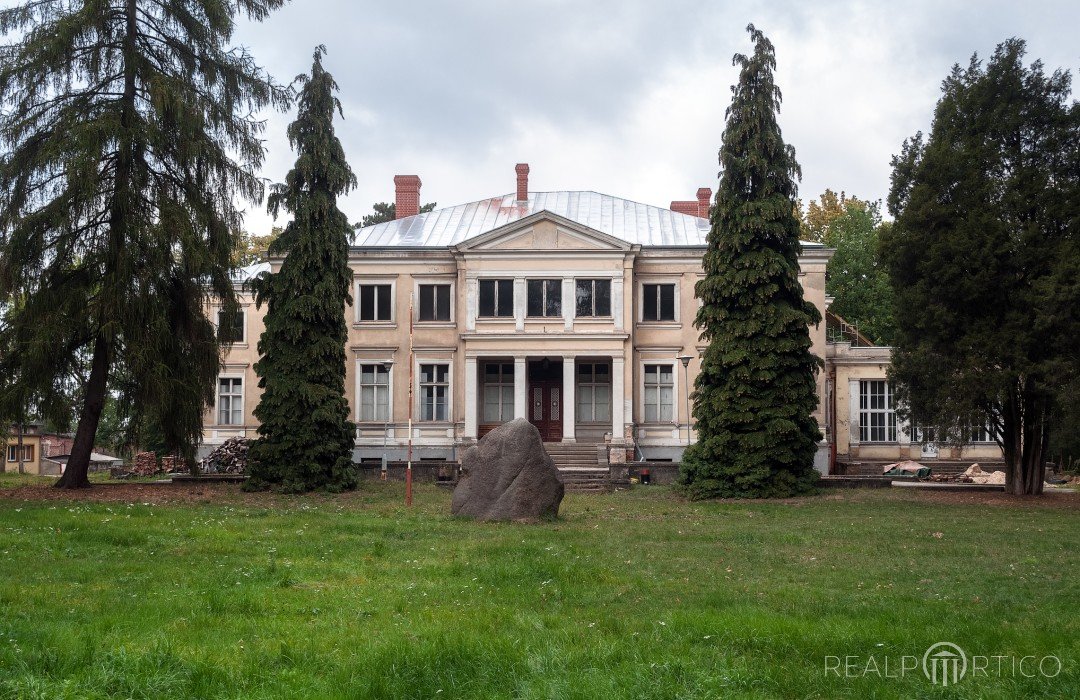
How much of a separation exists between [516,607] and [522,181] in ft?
118

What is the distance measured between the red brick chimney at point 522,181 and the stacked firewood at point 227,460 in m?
15.4

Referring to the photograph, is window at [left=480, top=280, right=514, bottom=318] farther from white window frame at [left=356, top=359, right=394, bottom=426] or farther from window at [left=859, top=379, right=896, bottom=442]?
window at [left=859, top=379, right=896, bottom=442]

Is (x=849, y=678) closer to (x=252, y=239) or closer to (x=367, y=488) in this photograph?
(x=367, y=488)

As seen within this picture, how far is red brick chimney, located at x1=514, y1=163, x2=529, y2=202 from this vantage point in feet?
143

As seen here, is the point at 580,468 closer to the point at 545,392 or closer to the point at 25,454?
the point at 545,392

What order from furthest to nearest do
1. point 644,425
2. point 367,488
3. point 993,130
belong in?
point 644,425, point 367,488, point 993,130

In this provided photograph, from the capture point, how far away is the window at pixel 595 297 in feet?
125

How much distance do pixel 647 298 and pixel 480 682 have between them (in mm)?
Result: 33303

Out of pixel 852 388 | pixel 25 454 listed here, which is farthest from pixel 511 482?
pixel 25 454

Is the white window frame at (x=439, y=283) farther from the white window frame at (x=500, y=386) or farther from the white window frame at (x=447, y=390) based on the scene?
the white window frame at (x=500, y=386)

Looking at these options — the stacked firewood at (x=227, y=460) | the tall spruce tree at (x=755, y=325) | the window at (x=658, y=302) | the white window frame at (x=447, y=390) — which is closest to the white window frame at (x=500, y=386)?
the white window frame at (x=447, y=390)

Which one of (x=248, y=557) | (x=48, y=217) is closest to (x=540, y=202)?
(x=48, y=217)

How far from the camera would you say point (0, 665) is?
651 centimetres

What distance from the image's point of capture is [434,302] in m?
39.3
